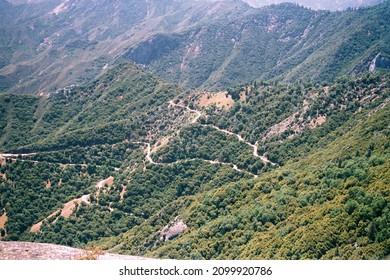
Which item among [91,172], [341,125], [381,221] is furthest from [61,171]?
[381,221]

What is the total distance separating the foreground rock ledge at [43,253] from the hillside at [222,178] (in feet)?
71.4

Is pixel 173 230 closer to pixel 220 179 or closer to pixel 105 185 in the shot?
pixel 220 179

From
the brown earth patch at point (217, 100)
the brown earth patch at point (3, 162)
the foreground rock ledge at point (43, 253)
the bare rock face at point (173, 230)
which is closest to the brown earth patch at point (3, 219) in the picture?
the brown earth patch at point (3, 162)

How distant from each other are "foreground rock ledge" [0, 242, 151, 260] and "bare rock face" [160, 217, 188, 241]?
6059 centimetres

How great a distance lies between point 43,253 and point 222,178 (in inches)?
3951

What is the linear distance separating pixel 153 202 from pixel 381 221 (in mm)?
100523

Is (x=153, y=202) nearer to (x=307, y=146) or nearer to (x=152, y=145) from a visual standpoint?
(x=152, y=145)

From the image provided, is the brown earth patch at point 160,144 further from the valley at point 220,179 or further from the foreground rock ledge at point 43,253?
the foreground rock ledge at point 43,253

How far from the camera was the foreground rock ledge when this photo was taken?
33406 millimetres

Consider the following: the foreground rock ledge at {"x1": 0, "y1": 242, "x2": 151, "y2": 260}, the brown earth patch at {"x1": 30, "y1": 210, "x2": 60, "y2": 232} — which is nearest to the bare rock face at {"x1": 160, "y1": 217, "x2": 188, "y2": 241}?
the brown earth patch at {"x1": 30, "y1": 210, "x2": 60, "y2": 232}

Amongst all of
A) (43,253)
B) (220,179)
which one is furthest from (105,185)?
(43,253)
